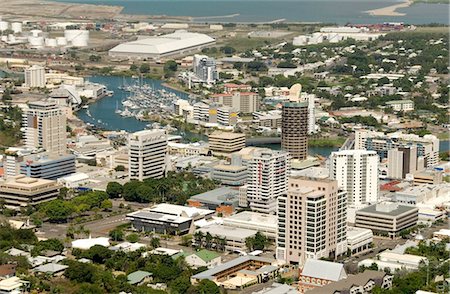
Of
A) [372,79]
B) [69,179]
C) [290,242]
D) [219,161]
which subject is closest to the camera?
[290,242]

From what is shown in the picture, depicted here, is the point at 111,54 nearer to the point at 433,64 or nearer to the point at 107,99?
the point at 107,99

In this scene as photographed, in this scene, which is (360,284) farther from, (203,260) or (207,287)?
(203,260)

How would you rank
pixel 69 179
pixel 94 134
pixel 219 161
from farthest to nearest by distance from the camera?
pixel 94 134
pixel 219 161
pixel 69 179

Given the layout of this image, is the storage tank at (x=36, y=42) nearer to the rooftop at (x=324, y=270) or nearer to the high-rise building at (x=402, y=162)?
the high-rise building at (x=402, y=162)

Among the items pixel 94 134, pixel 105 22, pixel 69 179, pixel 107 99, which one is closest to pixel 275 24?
pixel 105 22

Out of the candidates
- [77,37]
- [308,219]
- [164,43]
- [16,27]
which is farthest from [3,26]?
[308,219]

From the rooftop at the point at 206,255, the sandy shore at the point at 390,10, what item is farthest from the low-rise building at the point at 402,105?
the sandy shore at the point at 390,10

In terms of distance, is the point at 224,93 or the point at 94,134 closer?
the point at 94,134
